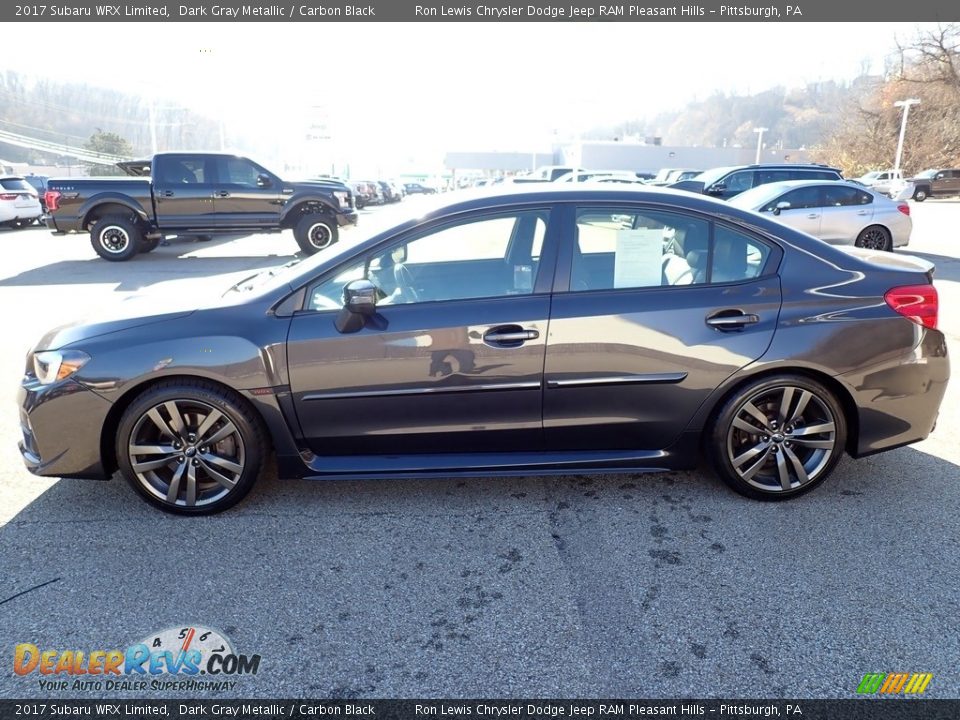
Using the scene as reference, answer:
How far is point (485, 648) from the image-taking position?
244cm

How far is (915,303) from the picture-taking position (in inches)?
135

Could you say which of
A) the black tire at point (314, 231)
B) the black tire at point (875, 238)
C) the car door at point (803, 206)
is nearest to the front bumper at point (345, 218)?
the black tire at point (314, 231)

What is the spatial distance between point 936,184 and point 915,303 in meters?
44.5

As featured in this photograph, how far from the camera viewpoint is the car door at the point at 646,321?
3.27m

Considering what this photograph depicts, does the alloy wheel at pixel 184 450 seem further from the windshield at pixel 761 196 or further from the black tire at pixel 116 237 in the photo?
the black tire at pixel 116 237

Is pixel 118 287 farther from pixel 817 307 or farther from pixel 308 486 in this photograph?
pixel 817 307

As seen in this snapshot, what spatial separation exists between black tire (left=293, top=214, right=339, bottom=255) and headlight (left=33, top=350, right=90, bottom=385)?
34.7 feet

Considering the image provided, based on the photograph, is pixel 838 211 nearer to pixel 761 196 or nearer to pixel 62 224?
pixel 761 196

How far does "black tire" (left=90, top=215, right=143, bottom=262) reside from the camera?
1289cm

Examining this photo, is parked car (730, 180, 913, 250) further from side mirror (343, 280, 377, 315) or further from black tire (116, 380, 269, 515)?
black tire (116, 380, 269, 515)

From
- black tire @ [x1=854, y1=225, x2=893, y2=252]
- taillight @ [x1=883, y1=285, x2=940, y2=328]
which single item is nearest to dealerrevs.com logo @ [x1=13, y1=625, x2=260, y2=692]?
taillight @ [x1=883, y1=285, x2=940, y2=328]

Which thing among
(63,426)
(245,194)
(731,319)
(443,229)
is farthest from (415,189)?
(731,319)

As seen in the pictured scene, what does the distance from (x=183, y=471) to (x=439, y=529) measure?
4.37 feet

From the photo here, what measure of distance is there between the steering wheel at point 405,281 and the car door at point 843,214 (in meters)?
10.8
